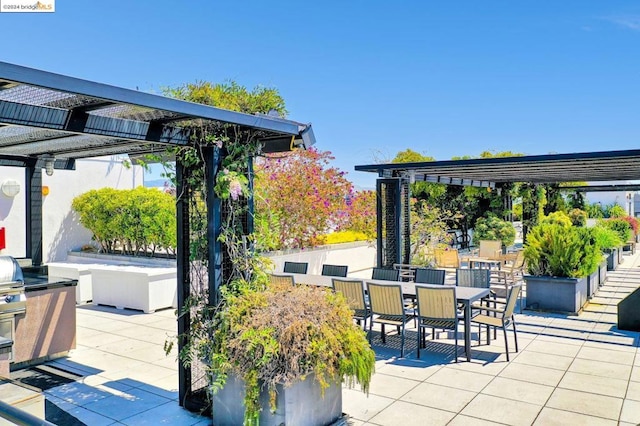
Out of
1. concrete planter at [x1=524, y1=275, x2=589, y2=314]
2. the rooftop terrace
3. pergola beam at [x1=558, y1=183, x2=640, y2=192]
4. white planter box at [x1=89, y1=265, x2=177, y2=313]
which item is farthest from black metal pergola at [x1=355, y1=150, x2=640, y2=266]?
pergola beam at [x1=558, y1=183, x2=640, y2=192]

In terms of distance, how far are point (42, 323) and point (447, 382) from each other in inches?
178

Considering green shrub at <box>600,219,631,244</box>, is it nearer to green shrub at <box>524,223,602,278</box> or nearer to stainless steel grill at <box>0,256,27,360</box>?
green shrub at <box>524,223,602,278</box>

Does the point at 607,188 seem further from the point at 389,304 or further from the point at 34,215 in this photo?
the point at 34,215

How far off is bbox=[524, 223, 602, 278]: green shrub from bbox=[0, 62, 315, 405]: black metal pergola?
18.3 feet

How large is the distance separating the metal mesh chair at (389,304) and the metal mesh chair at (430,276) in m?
0.90

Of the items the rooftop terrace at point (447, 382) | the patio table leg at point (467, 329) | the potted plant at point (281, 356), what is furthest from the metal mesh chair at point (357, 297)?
the potted plant at point (281, 356)

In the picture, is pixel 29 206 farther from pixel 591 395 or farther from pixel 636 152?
pixel 636 152

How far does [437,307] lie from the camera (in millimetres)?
5523

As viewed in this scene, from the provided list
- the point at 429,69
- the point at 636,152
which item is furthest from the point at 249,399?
the point at 429,69

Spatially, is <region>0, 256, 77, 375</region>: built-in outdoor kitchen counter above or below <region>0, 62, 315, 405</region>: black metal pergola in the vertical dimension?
below

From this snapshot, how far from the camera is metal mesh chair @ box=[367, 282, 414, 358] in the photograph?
5.67 metres

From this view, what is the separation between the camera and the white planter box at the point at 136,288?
26.9 ft

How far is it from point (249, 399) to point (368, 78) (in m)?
14.8

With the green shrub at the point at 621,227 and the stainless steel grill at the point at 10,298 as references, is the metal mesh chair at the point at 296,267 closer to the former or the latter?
the stainless steel grill at the point at 10,298
